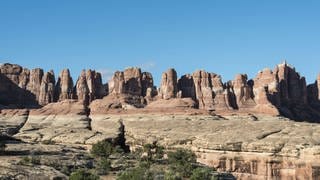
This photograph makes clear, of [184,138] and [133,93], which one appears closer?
[184,138]

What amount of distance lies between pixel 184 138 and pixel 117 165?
78.2 ft

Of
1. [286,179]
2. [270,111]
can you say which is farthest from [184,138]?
[270,111]

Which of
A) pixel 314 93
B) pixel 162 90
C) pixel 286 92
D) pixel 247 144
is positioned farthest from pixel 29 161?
pixel 314 93

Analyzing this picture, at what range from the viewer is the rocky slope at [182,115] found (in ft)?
211

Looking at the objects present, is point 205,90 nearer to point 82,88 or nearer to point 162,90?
point 162,90

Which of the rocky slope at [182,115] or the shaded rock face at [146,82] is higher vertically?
the shaded rock face at [146,82]

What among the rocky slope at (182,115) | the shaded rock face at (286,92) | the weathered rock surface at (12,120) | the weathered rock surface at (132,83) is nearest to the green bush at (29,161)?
the rocky slope at (182,115)

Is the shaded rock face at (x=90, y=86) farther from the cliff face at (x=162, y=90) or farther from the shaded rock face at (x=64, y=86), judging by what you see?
the shaded rock face at (x=64, y=86)

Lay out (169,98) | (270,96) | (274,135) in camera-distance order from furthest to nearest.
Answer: (270,96) < (169,98) < (274,135)

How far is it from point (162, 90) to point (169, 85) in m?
2.13

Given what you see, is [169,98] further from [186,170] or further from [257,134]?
[186,170]

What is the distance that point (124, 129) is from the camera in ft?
305

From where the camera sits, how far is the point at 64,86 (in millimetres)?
142750

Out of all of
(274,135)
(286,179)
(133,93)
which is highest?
(133,93)
